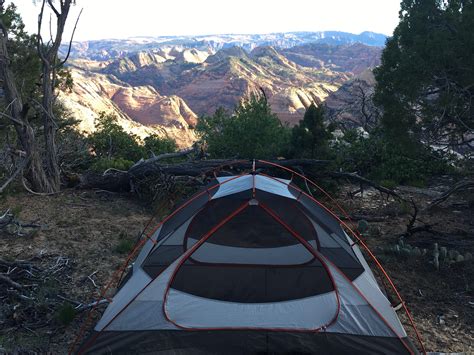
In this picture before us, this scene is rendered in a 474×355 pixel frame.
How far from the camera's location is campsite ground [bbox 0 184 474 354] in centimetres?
514

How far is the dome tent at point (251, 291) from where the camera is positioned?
4496mm

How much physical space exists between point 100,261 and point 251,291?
3.27 meters

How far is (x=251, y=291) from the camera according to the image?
5.18 meters

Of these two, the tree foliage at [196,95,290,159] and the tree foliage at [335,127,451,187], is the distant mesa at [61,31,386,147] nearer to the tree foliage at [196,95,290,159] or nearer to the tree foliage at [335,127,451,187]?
the tree foliage at [196,95,290,159]

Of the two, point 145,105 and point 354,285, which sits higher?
point 354,285

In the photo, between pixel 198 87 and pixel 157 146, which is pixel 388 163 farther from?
pixel 198 87

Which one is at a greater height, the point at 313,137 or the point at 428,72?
the point at 428,72

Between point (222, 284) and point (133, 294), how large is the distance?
122cm

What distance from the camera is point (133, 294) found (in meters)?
4.74

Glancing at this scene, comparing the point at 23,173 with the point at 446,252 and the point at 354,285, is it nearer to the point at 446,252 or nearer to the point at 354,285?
the point at 354,285

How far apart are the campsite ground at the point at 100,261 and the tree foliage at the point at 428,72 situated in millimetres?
2263

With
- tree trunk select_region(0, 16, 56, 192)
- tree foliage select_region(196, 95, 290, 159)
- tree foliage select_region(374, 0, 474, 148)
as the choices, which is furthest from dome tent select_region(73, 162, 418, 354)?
tree foliage select_region(196, 95, 290, 159)

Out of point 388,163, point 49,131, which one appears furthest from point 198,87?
point 49,131

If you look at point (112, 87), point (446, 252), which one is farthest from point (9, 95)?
point (112, 87)
